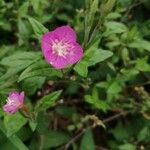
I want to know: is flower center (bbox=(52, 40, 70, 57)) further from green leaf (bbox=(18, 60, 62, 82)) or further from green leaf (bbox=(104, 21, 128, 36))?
green leaf (bbox=(104, 21, 128, 36))

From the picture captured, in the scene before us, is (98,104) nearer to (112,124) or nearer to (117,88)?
(117,88)

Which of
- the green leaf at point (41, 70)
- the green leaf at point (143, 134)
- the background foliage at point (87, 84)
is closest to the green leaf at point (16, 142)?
the background foliage at point (87, 84)

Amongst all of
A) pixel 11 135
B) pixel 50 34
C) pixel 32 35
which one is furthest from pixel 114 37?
pixel 11 135

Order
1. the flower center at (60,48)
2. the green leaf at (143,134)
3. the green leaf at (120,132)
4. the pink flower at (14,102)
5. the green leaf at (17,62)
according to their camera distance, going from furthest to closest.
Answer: the green leaf at (120,132) → the green leaf at (143,134) → the green leaf at (17,62) → the flower center at (60,48) → the pink flower at (14,102)

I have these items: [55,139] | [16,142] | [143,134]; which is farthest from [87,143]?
[16,142]

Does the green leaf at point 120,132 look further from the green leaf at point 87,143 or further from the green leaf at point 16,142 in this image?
the green leaf at point 16,142

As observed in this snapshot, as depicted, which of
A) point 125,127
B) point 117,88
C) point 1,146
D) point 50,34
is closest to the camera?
point 50,34

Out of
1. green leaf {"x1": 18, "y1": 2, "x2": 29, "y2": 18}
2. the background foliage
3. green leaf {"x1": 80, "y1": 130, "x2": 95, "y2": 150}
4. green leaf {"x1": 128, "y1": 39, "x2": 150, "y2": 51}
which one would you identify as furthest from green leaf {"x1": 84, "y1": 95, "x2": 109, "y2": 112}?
green leaf {"x1": 18, "y1": 2, "x2": 29, "y2": 18}
